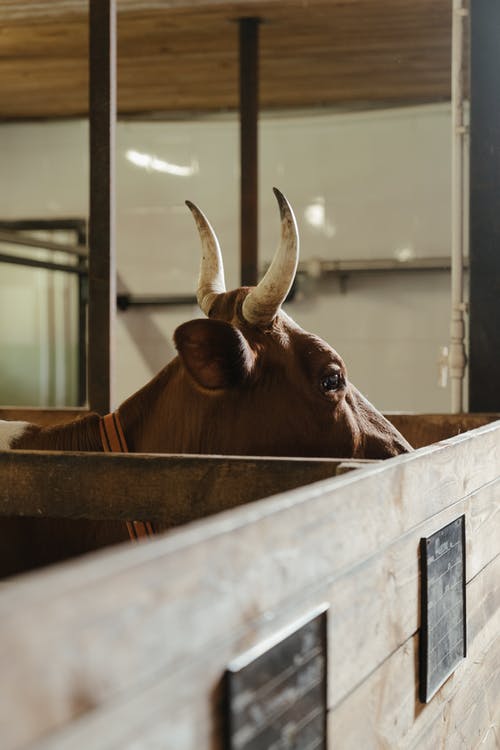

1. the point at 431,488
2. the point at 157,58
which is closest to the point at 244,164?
the point at 157,58

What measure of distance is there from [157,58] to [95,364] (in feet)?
11.0

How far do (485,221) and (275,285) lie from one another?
1.76 metres

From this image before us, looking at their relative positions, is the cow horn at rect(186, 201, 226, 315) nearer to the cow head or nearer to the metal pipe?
the cow head

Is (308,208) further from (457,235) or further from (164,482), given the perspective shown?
(164,482)

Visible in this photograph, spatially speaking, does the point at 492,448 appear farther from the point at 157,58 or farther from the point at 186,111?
the point at 186,111

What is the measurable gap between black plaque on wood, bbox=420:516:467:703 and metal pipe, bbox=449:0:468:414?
Answer: 2.28 m

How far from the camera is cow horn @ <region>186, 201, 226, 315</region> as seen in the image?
298 centimetres

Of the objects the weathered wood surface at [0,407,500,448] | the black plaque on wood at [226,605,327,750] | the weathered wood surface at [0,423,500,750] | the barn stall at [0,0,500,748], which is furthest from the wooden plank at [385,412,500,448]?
the black plaque on wood at [226,605,327,750]

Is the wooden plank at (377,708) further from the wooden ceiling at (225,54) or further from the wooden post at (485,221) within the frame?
the wooden ceiling at (225,54)

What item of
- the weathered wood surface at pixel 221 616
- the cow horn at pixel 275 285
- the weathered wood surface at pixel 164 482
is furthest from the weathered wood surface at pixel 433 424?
the weathered wood surface at pixel 164 482

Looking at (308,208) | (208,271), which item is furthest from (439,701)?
(308,208)

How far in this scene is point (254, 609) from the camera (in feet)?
2.96

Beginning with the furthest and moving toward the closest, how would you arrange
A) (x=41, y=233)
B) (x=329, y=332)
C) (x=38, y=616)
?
(x=41, y=233) → (x=329, y=332) → (x=38, y=616)

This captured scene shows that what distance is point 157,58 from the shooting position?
6.46 metres
